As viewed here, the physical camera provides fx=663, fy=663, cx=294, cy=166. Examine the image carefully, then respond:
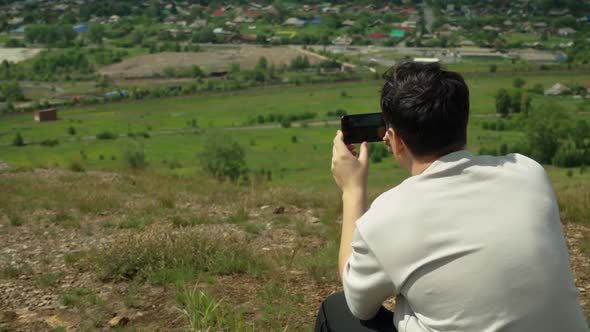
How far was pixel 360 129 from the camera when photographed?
2229 millimetres

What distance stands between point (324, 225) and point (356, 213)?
3649 millimetres

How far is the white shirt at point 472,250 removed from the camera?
162cm

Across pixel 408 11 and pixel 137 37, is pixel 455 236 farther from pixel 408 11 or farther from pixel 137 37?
pixel 408 11

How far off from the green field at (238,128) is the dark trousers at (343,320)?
2334cm

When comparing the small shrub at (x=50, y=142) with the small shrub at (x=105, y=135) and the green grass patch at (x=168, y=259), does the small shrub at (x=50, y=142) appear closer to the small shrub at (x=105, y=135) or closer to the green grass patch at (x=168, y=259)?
the small shrub at (x=105, y=135)

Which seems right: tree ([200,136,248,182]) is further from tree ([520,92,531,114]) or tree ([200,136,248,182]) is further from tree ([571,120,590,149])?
tree ([520,92,531,114])

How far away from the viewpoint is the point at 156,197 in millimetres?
7141

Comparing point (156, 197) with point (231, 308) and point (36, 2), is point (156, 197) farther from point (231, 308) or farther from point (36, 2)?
point (36, 2)

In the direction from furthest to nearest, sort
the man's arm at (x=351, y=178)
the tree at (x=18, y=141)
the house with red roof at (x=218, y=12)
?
1. the house with red roof at (x=218, y=12)
2. the tree at (x=18, y=141)
3. the man's arm at (x=351, y=178)

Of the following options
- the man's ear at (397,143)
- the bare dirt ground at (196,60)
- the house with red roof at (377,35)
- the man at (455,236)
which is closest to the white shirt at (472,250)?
the man at (455,236)

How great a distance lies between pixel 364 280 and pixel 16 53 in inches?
3248

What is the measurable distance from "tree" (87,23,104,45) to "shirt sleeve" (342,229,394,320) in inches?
3528

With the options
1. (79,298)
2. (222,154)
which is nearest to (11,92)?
(222,154)

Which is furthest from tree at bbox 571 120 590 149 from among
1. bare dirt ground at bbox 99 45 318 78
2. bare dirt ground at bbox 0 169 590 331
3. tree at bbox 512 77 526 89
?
bare dirt ground at bbox 99 45 318 78
